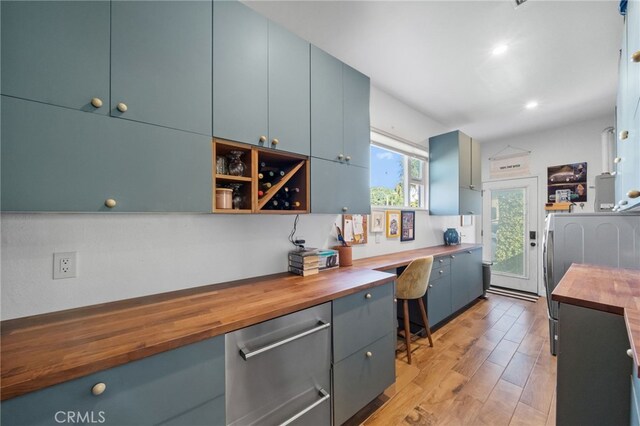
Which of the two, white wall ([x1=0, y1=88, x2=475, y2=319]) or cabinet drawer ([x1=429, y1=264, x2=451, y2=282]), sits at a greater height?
white wall ([x1=0, y1=88, x2=475, y2=319])

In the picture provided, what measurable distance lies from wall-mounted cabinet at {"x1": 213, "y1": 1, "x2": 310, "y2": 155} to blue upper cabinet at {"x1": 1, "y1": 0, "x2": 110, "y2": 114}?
452 mm

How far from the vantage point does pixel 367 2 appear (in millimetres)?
1684

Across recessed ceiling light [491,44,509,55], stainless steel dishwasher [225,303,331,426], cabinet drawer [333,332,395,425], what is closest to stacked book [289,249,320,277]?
stainless steel dishwasher [225,303,331,426]

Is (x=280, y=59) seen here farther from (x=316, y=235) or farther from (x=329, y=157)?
(x=316, y=235)

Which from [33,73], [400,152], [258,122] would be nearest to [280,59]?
[258,122]

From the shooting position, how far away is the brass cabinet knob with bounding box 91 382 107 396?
761mm

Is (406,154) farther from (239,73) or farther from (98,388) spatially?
(98,388)

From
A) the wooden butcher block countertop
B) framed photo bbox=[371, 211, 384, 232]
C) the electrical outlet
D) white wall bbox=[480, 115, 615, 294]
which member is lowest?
the wooden butcher block countertop

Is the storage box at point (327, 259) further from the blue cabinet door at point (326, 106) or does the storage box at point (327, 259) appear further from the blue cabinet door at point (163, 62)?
the blue cabinet door at point (163, 62)

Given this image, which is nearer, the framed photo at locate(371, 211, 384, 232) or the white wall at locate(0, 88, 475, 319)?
the white wall at locate(0, 88, 475, 319)

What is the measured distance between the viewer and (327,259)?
2.03m

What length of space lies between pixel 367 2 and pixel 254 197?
1540 millimetres

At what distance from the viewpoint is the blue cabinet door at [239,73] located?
131cm

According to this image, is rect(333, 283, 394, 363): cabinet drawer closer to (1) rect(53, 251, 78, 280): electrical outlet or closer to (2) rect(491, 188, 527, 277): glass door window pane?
(1) rect(53, 251, 78, 280): electrical outlet
